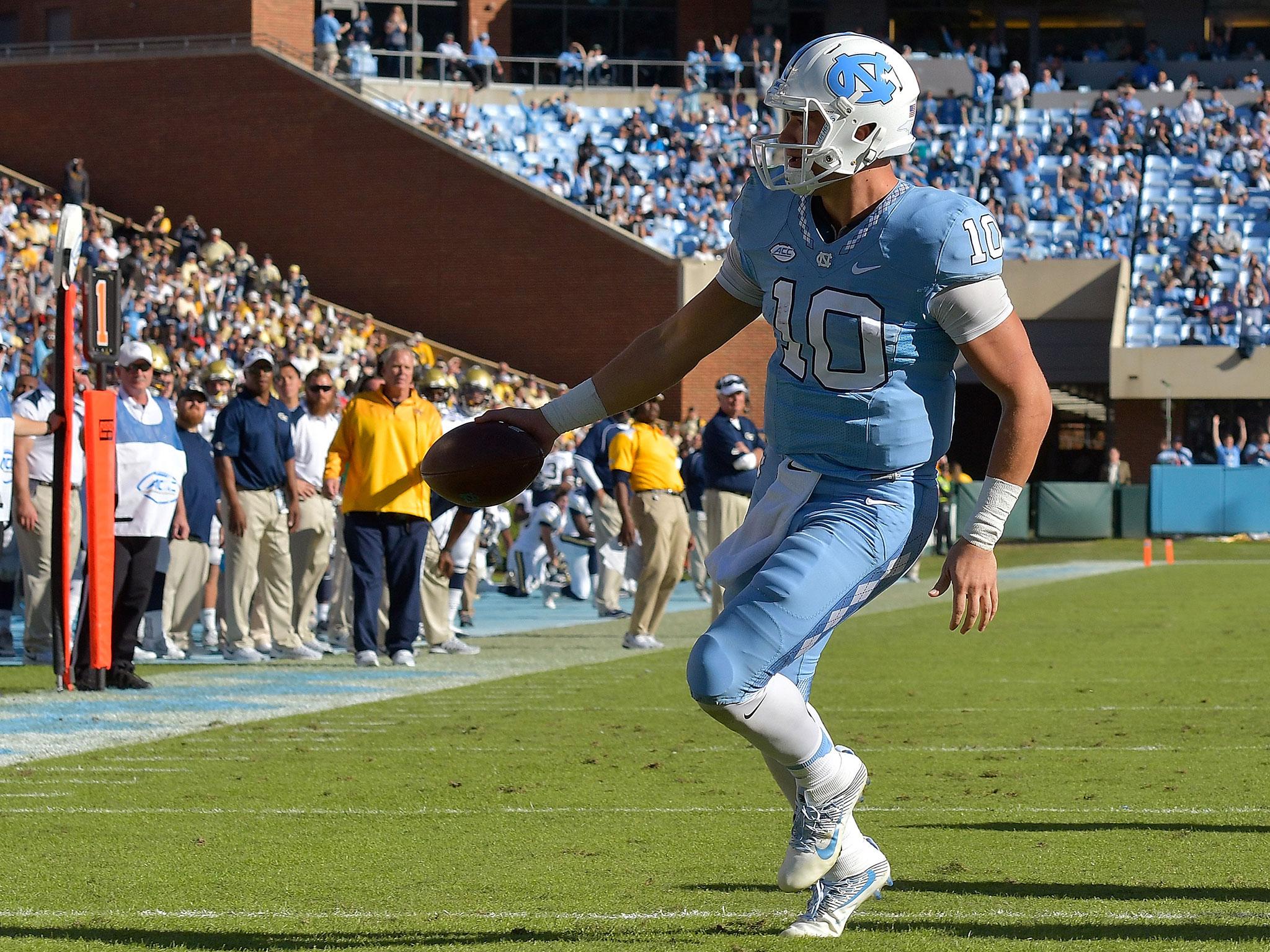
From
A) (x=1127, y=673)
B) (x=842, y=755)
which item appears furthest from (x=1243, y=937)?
(x=1127, y=673)

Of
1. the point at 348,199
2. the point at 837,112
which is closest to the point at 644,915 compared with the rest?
the point at 837,112

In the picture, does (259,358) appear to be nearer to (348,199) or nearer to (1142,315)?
(1142,315)

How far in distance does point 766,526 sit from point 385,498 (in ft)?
22.9

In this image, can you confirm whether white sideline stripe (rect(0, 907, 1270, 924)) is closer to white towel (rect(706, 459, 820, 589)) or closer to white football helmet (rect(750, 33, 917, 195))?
white towel (rect(706, 459, 820, 589))

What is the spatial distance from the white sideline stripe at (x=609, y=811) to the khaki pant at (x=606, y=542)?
969 centimetres

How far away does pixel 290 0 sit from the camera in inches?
1510

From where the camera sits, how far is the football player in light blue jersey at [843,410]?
165 inches

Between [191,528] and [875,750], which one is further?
[191,528]

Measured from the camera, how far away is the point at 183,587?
40.9ft

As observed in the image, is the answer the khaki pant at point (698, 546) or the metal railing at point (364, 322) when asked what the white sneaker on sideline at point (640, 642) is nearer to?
the khaki pant at point (698, 546)

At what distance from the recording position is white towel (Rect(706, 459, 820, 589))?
14.4ft

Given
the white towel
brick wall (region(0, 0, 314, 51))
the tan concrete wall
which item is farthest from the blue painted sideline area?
brick wall (region(0, 0, 314, 51))

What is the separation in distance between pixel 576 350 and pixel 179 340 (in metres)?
10.9

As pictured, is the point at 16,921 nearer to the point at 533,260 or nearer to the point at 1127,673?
the point at 1127,673
